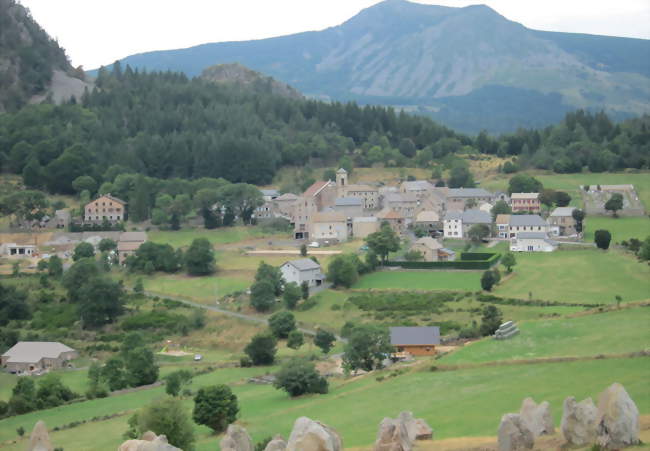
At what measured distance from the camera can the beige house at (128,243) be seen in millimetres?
66688

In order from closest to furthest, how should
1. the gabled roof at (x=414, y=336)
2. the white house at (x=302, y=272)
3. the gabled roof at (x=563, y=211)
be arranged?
the gabled roof at (x=414, y=336) < the white house at (x=302, y=272) < the gabled roof at (x=563, y=211)

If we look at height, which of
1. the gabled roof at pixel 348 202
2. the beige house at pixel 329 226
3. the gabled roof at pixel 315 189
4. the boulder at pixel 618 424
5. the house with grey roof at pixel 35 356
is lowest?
the house with grey roof at pixel 35 356

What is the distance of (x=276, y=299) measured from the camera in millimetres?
56969

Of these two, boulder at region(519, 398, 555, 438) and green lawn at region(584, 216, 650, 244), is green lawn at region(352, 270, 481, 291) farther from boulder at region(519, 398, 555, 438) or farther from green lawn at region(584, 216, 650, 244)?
boulder at region(519, 398, 555, 438)

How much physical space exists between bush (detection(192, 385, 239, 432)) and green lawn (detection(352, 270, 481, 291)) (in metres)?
25.5

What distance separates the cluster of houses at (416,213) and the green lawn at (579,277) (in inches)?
164

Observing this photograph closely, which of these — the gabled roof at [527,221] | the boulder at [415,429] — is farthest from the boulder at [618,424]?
the gabled roof at [527,221]

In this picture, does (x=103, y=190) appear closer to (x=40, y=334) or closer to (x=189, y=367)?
(x=40, y=334)

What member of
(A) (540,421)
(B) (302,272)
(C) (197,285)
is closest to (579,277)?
(B) (302,272)

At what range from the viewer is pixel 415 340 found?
42156 mm

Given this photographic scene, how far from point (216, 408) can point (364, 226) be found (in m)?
42.2

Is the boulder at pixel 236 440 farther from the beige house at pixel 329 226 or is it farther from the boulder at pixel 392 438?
the beige house at pixel 329 226

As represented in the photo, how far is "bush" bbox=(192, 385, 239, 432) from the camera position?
3050 centimetres

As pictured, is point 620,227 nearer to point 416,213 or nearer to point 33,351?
point 416,213
